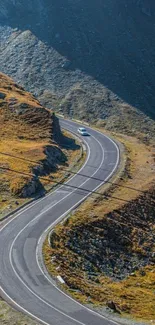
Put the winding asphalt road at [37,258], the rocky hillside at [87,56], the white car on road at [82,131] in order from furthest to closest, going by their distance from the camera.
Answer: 1. the rocky hillside at [87,56]
2. the white car on road at [82,131]
3. the winding asphalt road at [37,258]

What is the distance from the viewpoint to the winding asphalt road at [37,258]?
35969 millimetres

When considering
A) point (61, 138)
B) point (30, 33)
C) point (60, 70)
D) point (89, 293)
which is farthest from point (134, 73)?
point (89, 293)

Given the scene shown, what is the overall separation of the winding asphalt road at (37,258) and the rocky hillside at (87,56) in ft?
Result: 169

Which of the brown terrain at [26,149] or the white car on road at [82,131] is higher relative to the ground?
the white car on road at [82,131]

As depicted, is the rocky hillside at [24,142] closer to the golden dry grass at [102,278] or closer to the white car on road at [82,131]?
the golden dry grass at [102,278]

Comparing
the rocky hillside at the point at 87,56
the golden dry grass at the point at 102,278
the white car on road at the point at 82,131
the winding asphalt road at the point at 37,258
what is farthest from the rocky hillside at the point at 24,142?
the rocky hillside at the point at 87,56

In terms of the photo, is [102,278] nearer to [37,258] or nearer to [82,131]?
[37,258]

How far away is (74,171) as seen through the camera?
243 feet

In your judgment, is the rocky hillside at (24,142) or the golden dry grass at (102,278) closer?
the golden dry grass at (102,278)

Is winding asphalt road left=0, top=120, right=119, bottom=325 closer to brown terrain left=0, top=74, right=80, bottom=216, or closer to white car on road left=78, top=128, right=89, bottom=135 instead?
brown terrain left=0, top=74, right=80, bottom=216

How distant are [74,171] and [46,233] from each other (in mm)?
23539

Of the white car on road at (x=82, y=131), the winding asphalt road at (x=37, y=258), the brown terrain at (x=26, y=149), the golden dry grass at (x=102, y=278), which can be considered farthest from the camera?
the white car on road at (x=82, y=131)

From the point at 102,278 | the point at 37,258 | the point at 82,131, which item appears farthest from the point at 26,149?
the point at 102,278

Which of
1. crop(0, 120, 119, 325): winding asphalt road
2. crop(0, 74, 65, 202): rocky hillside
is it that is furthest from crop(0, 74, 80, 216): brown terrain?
crop(0, 120, 119, 325): winding asphalt road
